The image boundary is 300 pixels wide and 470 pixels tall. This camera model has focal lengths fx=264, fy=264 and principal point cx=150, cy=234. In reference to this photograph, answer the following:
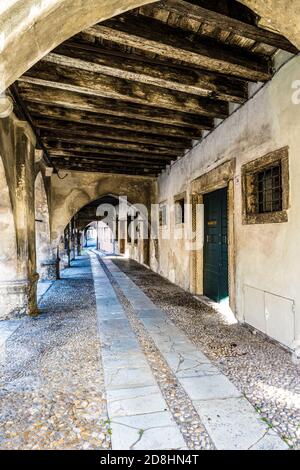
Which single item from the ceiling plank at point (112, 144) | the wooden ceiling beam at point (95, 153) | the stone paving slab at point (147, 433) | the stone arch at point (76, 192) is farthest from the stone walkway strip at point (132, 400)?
the stone arch at point (76, 192)

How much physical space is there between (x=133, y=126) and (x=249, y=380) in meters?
4.53

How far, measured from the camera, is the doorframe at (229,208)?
444 centimetres

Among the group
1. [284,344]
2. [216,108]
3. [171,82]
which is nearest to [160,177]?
[216,108]

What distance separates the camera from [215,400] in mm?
2174

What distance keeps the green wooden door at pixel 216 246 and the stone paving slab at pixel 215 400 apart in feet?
6.17

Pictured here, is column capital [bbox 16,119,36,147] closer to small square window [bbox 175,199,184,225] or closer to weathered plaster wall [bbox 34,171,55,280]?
weathered plaster wall [bbox 34,171,55,280]

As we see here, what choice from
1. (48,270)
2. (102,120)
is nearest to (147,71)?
(102,120)

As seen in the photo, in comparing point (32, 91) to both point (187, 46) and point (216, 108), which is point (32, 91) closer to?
point (187, 46)

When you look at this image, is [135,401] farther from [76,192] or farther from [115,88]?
[76,192]

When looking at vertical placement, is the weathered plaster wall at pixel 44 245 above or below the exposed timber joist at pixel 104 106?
below

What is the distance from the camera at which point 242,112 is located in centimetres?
414

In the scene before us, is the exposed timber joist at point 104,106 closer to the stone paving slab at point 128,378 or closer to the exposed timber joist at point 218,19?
the exposed timber joist at point 218,19

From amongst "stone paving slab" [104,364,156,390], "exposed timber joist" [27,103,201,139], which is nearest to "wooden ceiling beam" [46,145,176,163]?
"exposed timber joist" [27,103,201,139]

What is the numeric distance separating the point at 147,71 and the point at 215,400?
12.4ft
